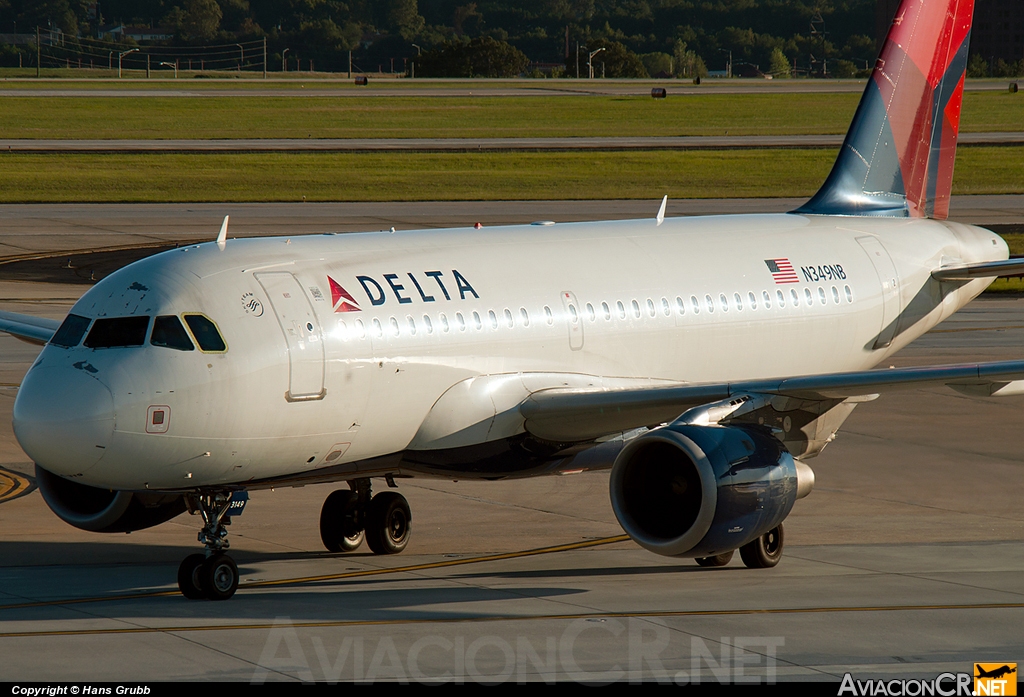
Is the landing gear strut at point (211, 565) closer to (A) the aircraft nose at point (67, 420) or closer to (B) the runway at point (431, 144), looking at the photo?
(A) the aircraft nose at point (67, 420)

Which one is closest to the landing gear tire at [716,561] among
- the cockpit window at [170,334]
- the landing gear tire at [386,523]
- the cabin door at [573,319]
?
the cabin door at [573,319]

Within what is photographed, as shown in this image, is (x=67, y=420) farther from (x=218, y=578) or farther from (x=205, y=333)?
(x=218, y=578)

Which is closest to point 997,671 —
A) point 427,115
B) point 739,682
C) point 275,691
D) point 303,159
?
point 739,682

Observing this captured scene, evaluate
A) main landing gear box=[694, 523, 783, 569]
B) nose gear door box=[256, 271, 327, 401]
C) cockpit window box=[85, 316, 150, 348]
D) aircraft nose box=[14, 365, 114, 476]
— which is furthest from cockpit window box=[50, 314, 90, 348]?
main landing gear box=[694, 523, 783, 569]

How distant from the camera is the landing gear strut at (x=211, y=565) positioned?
17.3 m

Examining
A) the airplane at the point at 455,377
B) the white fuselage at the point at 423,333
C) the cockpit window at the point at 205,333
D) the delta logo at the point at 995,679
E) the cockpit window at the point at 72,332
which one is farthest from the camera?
the cockpit window at the point at 72,332

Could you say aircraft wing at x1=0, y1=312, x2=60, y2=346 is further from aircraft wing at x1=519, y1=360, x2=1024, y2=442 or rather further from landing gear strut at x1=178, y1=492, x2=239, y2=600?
aircraft wing at x1=519, y1=360, x2=1024, y2=442

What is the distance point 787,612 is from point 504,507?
7.44 m

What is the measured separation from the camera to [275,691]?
Result: 13.3 meters

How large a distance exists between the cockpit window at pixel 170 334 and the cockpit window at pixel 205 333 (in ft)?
0.35

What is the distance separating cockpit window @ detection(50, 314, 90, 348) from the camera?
16953 mm

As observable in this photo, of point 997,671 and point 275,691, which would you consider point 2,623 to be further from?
point 997,671

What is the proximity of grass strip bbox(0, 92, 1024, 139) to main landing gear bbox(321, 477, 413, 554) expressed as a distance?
9110cm

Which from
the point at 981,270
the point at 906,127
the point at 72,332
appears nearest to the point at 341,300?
the point at 72,332
